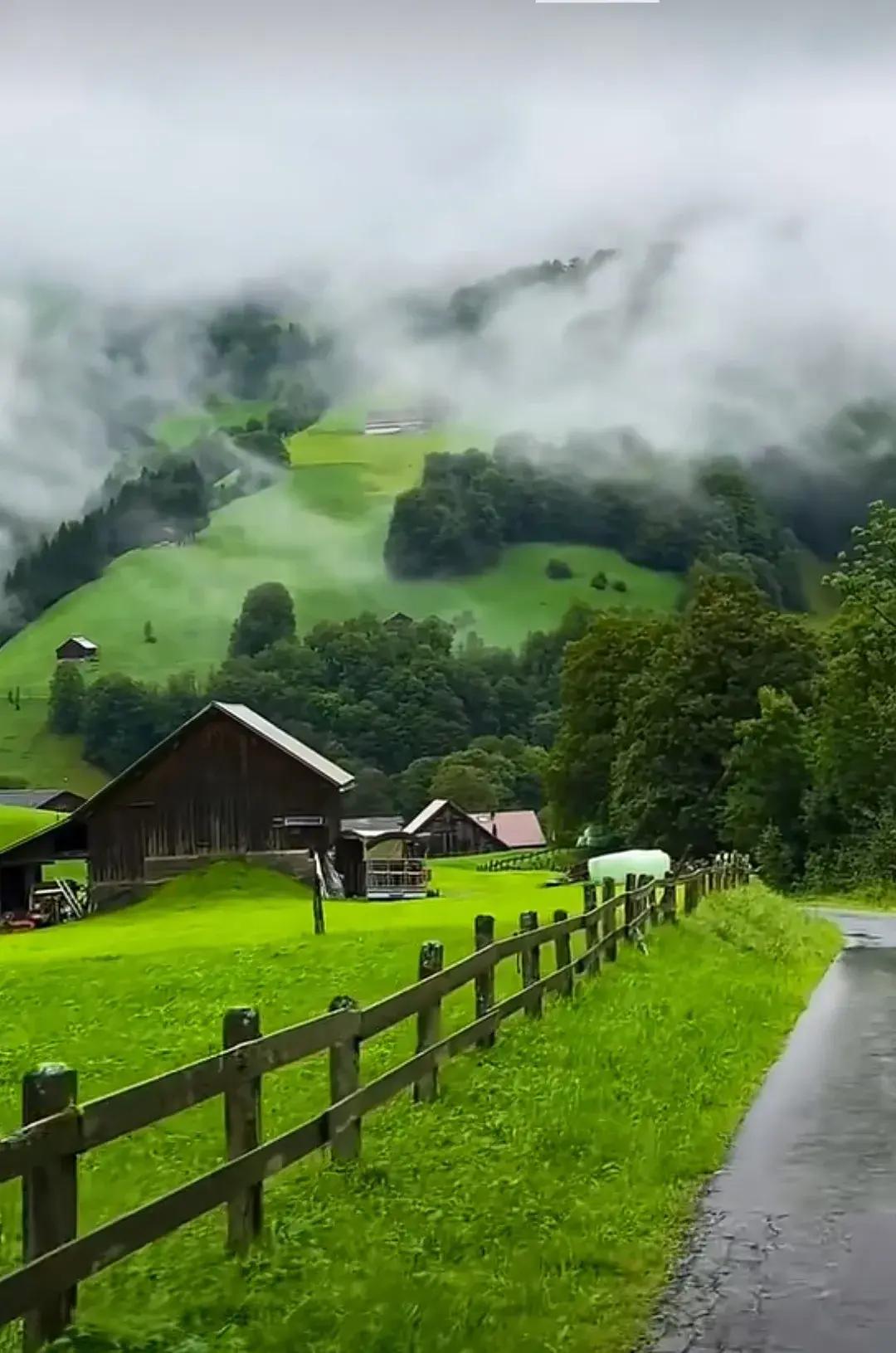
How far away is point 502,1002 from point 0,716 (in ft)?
521

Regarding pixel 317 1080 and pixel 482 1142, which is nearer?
pixel 482 1142

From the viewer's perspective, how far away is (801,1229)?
8438 millimetres

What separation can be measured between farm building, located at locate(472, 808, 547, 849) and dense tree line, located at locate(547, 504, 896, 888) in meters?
53.3

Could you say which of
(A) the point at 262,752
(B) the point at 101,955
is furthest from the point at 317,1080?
(A) the point at 262,752

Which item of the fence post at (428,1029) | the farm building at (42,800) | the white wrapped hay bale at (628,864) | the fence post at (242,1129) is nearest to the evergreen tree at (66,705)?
the farm building at (42,800)

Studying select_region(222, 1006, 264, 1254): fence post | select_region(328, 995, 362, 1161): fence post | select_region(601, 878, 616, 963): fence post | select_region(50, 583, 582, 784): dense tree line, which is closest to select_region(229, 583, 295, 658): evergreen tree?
select_region(50, 583, 582, 784): dense tree line

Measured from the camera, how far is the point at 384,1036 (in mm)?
15828

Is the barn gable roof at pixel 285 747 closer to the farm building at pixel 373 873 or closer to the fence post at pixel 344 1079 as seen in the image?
the farm building at pixel 373 873

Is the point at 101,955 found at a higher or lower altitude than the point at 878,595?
lower

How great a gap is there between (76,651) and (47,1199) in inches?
6998

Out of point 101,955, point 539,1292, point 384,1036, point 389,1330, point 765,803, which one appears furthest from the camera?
point 765,803

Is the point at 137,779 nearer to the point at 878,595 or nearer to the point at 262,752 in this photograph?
the point at 262,752

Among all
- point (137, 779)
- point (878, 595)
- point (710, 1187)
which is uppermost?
point (878, 595)

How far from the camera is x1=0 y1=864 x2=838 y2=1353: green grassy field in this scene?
677cm
